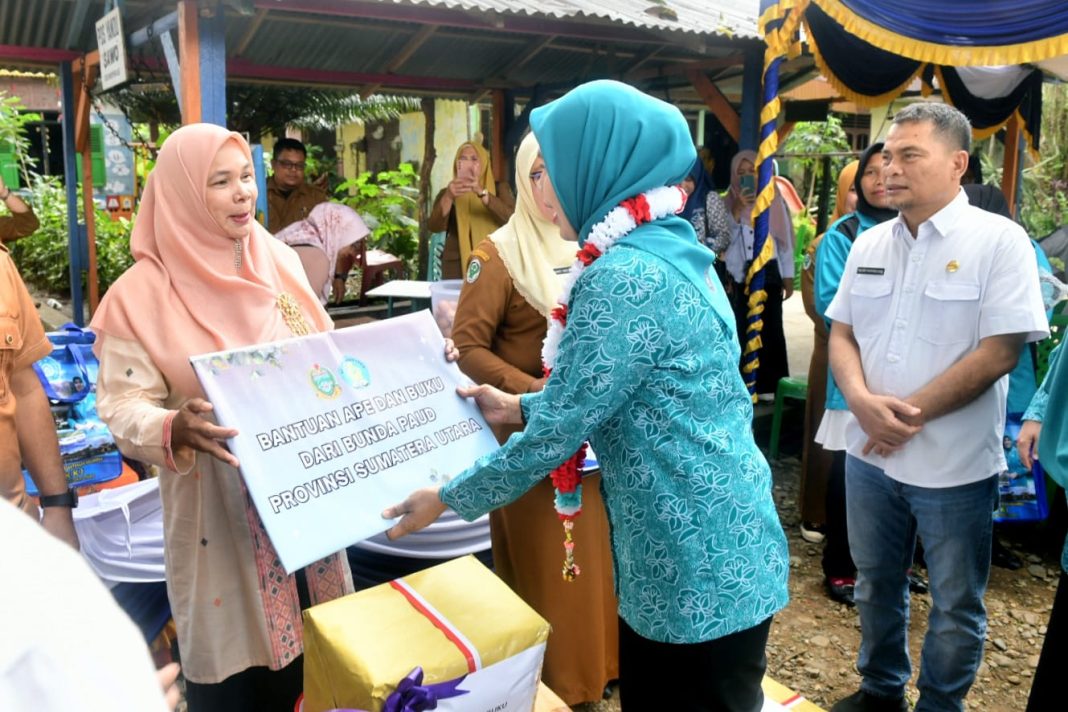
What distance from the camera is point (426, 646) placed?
1529mm

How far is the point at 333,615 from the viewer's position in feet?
5.29

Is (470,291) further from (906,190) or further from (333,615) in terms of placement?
(906,190)

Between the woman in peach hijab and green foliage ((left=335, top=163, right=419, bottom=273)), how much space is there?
329 inches

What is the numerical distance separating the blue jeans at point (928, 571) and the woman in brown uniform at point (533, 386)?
2.68 feet

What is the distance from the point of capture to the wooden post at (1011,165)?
24.8 feet

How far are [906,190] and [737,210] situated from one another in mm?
3613

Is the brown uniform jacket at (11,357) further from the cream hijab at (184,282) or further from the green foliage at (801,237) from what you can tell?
the green foliage at (801,237)

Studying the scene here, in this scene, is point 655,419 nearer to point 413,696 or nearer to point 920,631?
point 413,696

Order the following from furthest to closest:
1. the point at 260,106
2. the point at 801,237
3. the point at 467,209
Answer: the point at 801,237, the point at 260,106, the point at 467,209

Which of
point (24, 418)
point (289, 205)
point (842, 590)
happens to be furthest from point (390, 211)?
point (24, 418)

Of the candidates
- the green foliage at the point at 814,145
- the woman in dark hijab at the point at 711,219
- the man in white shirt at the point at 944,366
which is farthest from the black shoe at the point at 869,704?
the green foliage at the point at 814,145

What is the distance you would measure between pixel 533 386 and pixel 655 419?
37.5 inches

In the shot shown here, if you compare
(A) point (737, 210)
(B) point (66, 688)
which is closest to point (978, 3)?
(A) point (737, 210)

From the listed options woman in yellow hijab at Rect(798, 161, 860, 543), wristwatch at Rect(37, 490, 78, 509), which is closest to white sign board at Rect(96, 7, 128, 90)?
wristwatch at Rect(37, 490, 78, 509)
